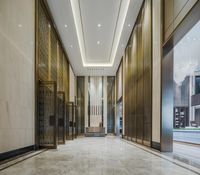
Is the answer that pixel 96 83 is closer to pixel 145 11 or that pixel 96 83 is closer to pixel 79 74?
pixel 79 74

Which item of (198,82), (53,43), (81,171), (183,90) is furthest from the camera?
(183,90)

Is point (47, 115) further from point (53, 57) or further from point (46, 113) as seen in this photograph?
point (53, 57)

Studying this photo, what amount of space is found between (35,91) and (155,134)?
4.05 metres

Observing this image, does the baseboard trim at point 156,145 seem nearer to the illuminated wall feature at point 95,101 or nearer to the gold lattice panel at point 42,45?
the gold lattice panel at point 42,45

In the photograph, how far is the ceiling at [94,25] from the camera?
1027 centimetres

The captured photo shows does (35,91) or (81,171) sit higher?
(35,91)

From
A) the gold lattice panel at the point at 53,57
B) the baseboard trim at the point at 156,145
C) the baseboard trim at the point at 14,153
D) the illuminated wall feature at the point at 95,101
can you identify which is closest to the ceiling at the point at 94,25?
the gold lattice panel at the point at 53,57

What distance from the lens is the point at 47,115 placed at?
29.1ft

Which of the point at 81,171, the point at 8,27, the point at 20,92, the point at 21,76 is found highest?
the point at 8,27

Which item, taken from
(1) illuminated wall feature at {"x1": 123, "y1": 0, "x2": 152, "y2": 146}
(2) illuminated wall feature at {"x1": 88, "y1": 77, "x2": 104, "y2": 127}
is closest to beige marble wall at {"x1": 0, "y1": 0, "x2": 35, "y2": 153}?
(1) illuminated wall feature at {"x1": 123, "y1": 0, "x2": 152, "y2": 146}

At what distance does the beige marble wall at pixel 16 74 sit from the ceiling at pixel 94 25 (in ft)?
9.14

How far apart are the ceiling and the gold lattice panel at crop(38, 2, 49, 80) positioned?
74 cm

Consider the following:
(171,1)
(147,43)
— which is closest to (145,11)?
(147,43)

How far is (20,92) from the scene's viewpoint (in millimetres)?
6820
